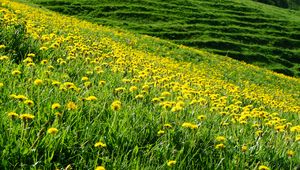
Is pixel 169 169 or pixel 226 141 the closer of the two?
pixel 169 169

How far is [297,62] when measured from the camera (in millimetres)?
50812

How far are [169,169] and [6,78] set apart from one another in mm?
2584

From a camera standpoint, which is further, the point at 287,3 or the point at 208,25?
the point at 287,3

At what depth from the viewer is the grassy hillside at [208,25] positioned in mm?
47375

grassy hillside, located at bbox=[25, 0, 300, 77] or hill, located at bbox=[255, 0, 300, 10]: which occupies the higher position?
hill, located at bbox=[255, 0, 300, 10]

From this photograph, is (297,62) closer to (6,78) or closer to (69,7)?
(69,7)

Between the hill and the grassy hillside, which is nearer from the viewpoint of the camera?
the grassy hillside

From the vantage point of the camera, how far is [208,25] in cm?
5431

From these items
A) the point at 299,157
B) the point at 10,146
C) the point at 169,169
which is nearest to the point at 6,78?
the point at 10,146

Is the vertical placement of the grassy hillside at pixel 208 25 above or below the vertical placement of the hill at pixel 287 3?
below

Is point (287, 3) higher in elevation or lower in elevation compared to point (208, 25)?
higher

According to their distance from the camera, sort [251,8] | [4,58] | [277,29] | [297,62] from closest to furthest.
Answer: [4,58]
[297,62]
[277,29]
[251,8]

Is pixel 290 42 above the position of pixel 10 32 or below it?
below

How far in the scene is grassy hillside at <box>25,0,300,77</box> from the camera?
1865 inches
